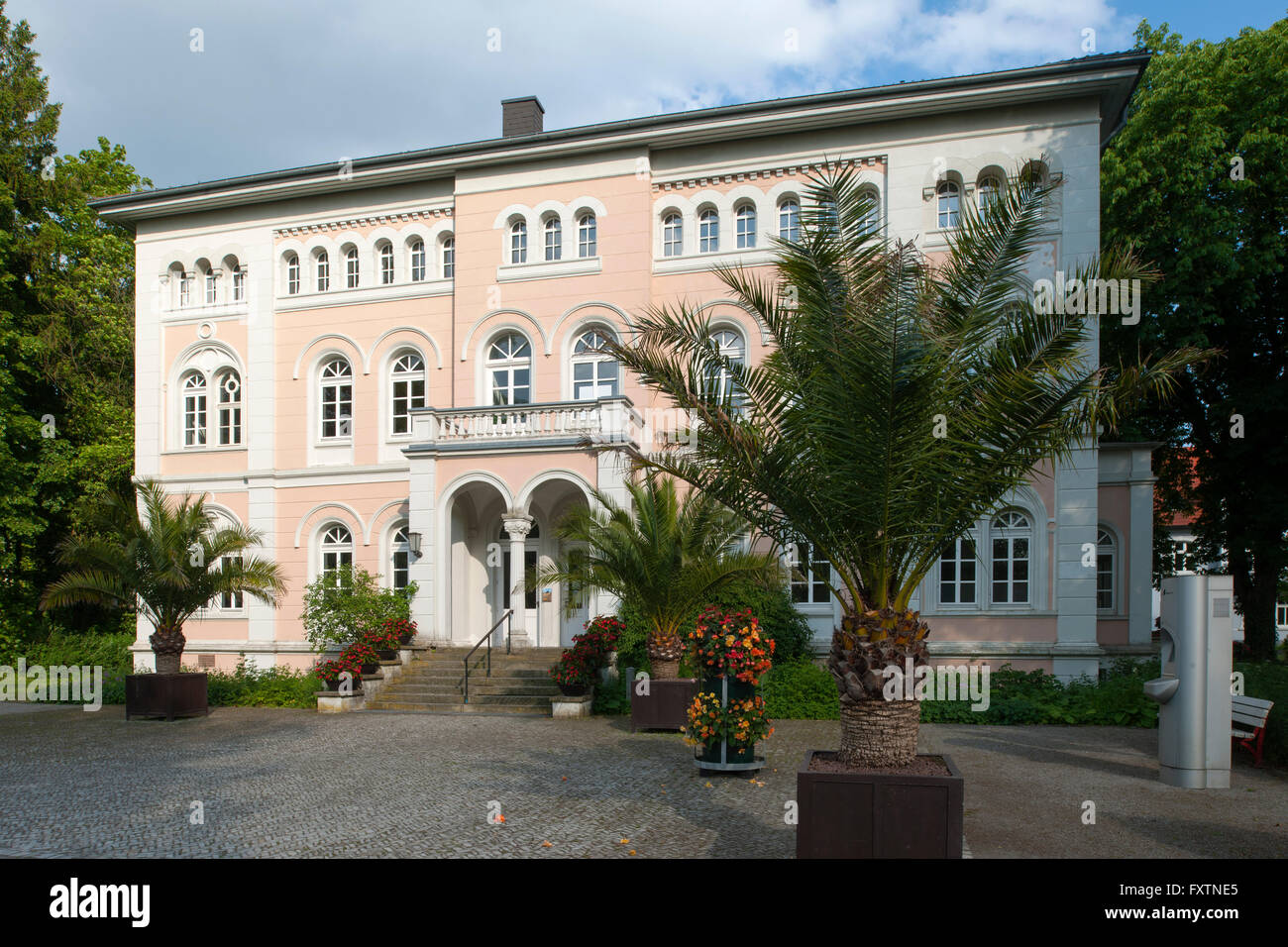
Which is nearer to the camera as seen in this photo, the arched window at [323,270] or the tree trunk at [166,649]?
the tree trunk at [166,649]

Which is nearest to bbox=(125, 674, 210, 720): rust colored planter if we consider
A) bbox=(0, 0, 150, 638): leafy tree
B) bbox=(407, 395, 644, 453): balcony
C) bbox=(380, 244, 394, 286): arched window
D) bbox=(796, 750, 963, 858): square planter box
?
bbox=(407, 395, 644, 453): balcony

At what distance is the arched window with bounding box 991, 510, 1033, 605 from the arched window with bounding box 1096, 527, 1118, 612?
204 cm

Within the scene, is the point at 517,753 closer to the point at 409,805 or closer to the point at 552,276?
the point at 409,805

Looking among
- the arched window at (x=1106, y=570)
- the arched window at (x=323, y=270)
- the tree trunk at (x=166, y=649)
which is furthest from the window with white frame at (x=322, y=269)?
the arched window at (x=1106, y=570)

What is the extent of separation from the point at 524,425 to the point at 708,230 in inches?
226

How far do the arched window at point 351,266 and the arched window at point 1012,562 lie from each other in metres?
15.3

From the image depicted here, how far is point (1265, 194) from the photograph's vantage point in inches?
707

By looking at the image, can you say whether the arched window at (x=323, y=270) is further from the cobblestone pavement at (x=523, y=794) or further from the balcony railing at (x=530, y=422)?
the cobblestone pavement at (x=523, y=794)

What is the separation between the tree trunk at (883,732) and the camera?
6.20m

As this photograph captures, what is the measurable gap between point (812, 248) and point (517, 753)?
755 centimetres

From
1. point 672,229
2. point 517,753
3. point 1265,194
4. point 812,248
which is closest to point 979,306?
point 812,248

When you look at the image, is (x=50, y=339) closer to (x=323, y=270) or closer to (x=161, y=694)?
(x=323, y=270)

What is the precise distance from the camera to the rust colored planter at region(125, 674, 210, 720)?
15.2 m

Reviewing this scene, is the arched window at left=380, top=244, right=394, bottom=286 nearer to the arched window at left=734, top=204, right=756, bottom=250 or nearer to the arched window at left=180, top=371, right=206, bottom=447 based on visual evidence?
the arched window at left=180, top=371, right=206, bottom=447
